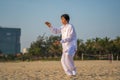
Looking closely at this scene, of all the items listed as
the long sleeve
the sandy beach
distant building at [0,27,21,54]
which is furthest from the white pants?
distant building at [0,27,21,54]

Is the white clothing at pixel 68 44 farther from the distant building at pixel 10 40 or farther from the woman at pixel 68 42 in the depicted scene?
the distant building at pixel 10 40

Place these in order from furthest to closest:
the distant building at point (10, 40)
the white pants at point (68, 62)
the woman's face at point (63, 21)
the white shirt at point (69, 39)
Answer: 1. the distant building at point (10, 40)
2. the woman's face at point (63, 21)
3. the white pants at point (68, 62)
4. the white shirt at point (69, 39)

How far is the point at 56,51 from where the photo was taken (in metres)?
71.9

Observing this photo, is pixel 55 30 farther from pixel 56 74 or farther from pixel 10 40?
pixel 10 40

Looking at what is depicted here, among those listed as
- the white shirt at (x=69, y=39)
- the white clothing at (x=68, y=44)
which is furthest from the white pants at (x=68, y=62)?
the white shirt at (x=69, y=39)

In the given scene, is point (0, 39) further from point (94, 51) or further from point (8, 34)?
point (94, 51)

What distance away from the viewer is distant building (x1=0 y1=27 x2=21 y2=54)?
15788cm

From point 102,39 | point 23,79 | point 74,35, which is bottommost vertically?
point 23,79

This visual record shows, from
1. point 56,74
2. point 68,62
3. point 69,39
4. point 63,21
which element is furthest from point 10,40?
point 69,39

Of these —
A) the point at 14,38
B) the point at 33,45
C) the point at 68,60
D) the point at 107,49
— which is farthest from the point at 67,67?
the point at 14,38

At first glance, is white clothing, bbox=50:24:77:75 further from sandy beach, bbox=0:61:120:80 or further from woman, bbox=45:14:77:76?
sandy beach, bbox=0:61:120:80

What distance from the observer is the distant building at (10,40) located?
15788cm

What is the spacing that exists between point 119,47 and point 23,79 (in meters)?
63.6

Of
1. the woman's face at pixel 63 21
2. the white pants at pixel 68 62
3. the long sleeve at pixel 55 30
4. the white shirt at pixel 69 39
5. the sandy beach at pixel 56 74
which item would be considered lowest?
the sandy beach at pixel 56 74
